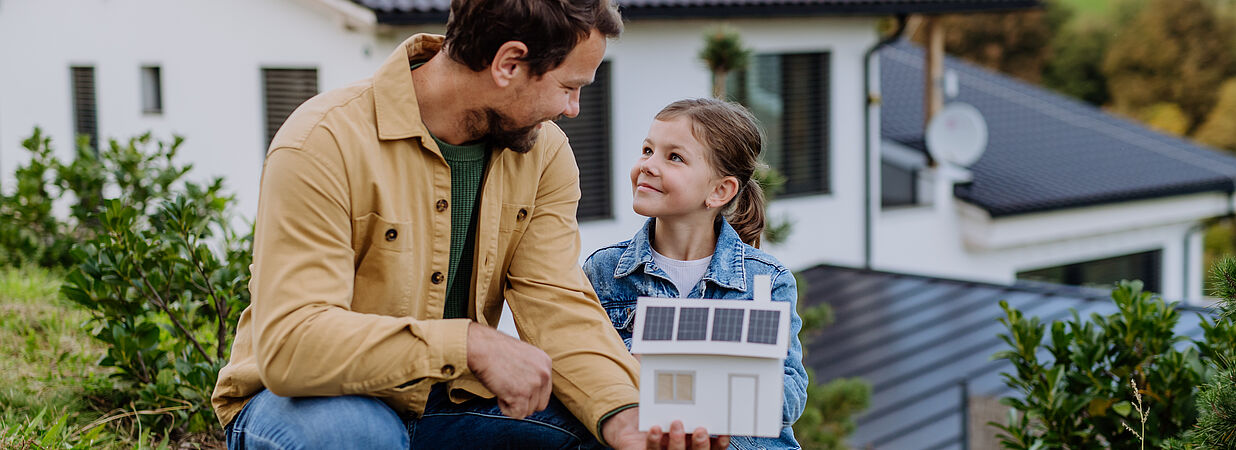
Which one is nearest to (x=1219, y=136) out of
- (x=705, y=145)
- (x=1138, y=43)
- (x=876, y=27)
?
(x=1138, y=43)

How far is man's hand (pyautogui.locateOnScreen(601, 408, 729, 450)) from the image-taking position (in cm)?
240

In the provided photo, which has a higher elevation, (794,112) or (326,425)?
(794,112)

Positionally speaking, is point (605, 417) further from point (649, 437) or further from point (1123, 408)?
point (1123, 408)

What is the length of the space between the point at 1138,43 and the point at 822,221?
1412 inches

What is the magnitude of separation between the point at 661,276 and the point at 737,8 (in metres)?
9.26

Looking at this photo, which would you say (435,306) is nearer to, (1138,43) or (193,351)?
(193,351)

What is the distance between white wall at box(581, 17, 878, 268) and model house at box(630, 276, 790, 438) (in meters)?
8.48

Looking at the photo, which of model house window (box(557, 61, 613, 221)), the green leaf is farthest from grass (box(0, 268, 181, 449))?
model house window (box(557, 61, 613, 221))

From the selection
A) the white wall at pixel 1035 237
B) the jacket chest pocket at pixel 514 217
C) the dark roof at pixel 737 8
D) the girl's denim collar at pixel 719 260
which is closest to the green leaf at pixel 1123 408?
the girl's denim collar at pixel 719 260

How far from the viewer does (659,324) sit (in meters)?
2.42

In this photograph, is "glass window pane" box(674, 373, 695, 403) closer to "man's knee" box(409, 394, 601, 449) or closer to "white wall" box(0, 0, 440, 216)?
"man's knee" box(409, 394, 601, 449)

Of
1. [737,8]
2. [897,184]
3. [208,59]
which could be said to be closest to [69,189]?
[208,59]

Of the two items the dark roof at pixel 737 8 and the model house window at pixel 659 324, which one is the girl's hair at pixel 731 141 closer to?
the model house window at pixel 659 324

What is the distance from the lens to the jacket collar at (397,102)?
2518 mm
